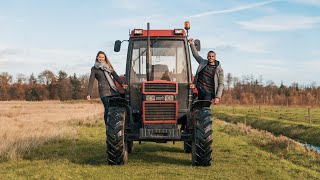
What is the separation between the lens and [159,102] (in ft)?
32.0

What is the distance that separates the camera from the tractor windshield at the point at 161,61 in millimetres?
10363

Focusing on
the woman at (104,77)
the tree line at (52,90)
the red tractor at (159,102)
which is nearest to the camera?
the red tractor at (159,102)

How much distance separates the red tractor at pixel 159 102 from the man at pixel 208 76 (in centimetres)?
24

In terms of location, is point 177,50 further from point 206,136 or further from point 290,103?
point 290,103

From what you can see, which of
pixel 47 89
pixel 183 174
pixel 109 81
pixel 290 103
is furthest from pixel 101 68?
pixel 47 89

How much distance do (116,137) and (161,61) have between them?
2434 mm

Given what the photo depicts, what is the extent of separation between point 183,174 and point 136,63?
346 cm

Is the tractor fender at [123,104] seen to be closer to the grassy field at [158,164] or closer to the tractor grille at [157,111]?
the tractor grille at [157,111]

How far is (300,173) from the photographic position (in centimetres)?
927

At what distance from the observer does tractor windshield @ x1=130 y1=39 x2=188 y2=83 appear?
10363 mm

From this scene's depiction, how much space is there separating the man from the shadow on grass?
191 centimetres

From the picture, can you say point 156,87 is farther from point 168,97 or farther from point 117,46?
Answer: point 117,46

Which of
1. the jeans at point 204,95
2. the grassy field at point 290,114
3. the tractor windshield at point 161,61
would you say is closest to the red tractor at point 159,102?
the tractor windshield at point 161,61

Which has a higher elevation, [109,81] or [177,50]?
[177,50]
